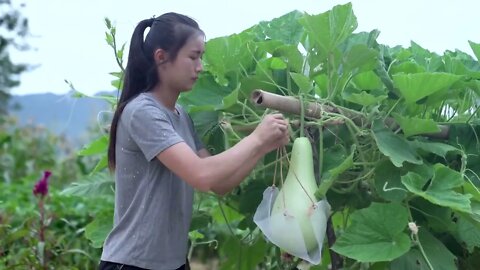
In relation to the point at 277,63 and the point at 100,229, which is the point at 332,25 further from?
the point at 100,229

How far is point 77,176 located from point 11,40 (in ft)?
19.6

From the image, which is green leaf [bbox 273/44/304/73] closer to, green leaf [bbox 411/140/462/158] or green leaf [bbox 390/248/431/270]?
green leaf [bbox 411/140/462/158]

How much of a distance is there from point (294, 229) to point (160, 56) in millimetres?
471

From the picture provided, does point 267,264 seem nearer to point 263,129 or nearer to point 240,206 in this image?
point 240,206

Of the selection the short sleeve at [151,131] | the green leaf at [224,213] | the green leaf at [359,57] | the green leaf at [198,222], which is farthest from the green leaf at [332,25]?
the green leaf at [224,213]

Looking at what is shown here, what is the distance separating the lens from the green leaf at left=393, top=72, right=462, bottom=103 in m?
1.82

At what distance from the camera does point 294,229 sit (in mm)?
1829

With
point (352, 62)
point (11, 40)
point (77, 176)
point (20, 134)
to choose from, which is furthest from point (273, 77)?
point (11, 40)

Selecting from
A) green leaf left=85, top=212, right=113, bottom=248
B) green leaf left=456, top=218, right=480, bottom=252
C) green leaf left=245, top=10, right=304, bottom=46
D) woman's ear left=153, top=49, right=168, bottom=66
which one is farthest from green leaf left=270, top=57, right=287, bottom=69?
green leaf left=85, top=212, right=113, bottom=248

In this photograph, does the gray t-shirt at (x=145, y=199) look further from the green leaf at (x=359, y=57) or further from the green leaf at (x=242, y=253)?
the green leaf at (x=242, y=253)

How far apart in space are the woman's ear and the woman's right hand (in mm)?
292

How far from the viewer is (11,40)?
38.4 feet

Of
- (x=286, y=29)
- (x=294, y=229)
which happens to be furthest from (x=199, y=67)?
(x=294, y=229)

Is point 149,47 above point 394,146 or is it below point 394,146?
above
